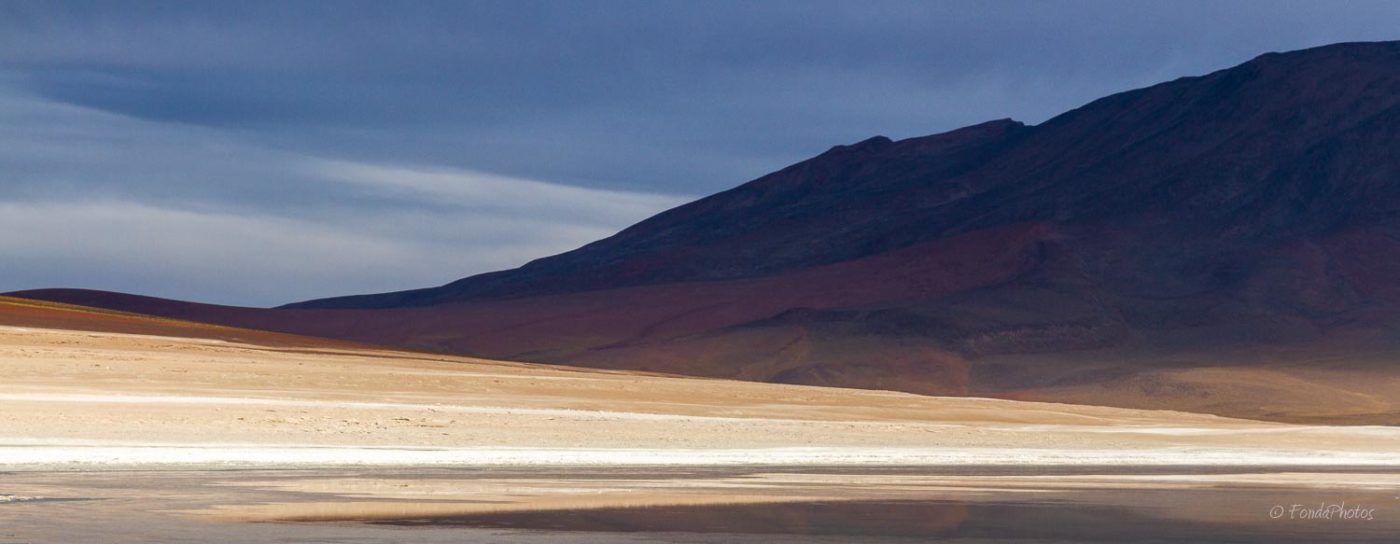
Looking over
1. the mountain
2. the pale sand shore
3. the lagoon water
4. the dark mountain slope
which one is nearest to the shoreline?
the pale sand shore

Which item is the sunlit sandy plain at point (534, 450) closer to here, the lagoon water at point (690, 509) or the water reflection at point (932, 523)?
the lagoon water at point (690, 509)

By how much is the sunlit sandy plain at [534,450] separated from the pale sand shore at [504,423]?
0.11 m

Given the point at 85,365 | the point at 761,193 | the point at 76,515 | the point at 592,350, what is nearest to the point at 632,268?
the point at 761,193

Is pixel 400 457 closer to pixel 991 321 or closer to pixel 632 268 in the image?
pixel 991 321

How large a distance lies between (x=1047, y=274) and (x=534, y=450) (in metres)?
93.7

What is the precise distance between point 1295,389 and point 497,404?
56.2 metres

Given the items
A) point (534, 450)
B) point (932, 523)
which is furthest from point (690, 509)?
point (534, 450)

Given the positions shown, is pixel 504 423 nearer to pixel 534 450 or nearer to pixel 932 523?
pixel 534 450

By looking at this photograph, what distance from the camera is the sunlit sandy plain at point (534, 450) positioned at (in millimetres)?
17312

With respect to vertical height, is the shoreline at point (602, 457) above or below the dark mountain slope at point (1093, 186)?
below

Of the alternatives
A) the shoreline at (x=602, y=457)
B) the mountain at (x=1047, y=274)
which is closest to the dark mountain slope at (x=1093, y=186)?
the mountain at (x=1047, y=274)

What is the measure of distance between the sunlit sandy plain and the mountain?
1382 inches

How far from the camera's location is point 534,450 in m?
26.5

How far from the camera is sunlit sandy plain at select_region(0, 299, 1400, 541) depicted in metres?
17.3
